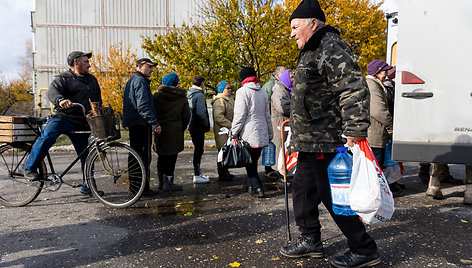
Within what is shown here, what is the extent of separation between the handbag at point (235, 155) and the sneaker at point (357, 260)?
2.49m

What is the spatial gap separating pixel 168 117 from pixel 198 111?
2.68ft

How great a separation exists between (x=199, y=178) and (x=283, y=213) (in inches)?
93.4

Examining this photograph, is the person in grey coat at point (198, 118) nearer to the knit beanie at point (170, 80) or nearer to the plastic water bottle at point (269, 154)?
the knit beanie at point (170, 80)

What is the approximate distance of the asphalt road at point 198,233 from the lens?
3275mm

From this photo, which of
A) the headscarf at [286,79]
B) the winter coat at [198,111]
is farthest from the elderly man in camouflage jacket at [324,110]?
the winter coat at [198,111]

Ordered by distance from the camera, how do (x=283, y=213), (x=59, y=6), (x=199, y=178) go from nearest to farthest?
1. (x=283, y=213)
2. (x=199, y=178)
3. (x=59, y=6)

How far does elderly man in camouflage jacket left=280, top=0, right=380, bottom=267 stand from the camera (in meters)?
2.68

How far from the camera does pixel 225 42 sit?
1519 centimetres

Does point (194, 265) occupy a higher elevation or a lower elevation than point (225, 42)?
lower

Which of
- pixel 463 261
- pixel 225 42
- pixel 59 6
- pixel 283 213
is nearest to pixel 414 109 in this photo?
pixel 463 261

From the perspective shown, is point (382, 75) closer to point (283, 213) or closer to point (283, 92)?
point (283, 92)

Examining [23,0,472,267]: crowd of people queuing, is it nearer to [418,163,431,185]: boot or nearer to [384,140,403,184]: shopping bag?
[418,163,431,185]: boot

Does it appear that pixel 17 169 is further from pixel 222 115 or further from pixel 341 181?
pixel 341 181

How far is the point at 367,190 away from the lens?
104 inches
